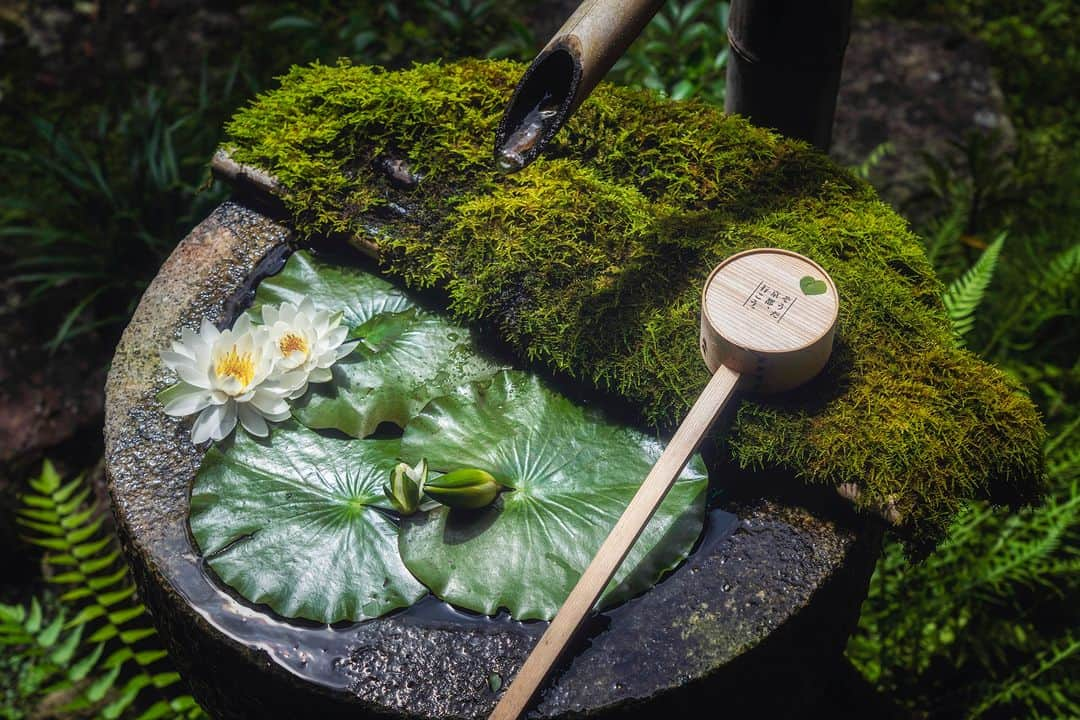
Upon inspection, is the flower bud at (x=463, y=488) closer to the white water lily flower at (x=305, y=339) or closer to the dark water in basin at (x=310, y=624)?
the dark water in basin at (x=310, y=624)

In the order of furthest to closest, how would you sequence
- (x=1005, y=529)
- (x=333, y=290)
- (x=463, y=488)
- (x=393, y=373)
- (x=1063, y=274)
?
1. (x=1063, y=274)
2. (x=1005, y=529)
3. (x=333, y=290)
4. (x=393, y=373)
5. (x=463, y=488)

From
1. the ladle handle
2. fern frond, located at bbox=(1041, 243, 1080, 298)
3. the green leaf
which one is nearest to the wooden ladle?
the ladle handle

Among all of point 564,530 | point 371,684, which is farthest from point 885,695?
point 371,684

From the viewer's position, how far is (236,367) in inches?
69.6

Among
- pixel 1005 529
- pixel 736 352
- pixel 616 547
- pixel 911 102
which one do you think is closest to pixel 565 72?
pixel 736 352

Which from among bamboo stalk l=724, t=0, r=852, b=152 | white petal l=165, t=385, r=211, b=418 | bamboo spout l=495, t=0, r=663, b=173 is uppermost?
bamboo spout l=495, t=0, r=663, b=173

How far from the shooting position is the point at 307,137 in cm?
213

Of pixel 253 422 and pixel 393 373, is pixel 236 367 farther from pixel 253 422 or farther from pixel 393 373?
pixel 393 373

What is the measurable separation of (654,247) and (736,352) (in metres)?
0.41

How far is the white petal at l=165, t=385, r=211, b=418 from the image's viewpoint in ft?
5.73

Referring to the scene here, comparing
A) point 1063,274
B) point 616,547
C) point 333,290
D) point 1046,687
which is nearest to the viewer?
point 616,547

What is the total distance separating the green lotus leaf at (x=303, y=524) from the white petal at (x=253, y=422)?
20 millimetres

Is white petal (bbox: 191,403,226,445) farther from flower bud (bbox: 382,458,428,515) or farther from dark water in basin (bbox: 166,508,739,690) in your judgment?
flower bud (bbox: 382,458,428,515)

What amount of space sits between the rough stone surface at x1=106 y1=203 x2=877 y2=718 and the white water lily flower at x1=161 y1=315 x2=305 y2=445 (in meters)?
0.08
